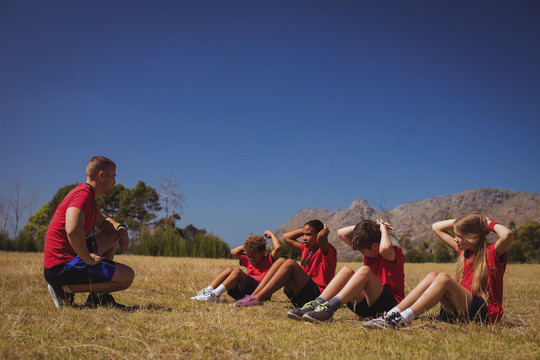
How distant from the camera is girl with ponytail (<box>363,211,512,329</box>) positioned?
4.07 metres

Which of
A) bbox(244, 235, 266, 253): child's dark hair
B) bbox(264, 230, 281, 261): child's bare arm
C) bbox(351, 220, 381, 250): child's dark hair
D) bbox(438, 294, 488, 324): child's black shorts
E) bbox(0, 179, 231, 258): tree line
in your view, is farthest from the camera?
bbox(0, 179, 231, 258): tree line

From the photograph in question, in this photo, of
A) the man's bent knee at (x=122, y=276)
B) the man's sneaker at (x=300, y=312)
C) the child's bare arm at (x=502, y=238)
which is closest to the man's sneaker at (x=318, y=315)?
the man's sneaker at (x=300, y=312)

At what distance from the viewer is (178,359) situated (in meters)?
2.96

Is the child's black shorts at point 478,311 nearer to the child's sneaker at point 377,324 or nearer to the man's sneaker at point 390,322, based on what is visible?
the man's sneaker at point 390,322

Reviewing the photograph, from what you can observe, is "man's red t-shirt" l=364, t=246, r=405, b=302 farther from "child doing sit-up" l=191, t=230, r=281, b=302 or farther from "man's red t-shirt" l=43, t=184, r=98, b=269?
"man's red t-shirt" l=43, t=184, r=98, b=269

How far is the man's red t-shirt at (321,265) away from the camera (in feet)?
20.4

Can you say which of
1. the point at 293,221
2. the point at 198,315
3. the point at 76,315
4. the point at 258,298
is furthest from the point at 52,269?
the point at 293,221

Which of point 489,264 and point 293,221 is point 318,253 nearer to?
point 489,264

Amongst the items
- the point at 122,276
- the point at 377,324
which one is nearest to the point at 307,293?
the point at 377,324

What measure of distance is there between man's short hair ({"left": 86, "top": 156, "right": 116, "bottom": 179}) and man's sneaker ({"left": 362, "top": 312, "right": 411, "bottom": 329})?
11.9 ft

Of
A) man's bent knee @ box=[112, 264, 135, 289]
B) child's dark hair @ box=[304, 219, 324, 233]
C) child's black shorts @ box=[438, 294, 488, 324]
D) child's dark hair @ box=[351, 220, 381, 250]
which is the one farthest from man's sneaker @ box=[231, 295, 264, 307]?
child's black shorts @ box=[438, 294, 488, 324]

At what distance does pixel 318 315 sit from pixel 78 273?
9.57ft

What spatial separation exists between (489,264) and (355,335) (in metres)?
1.69

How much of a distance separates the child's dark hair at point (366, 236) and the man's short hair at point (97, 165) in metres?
3.20
